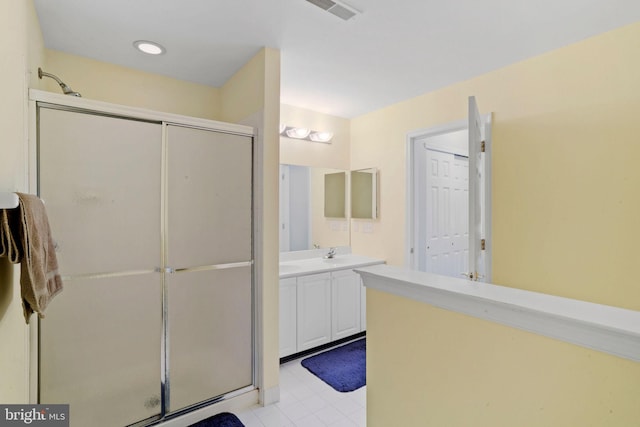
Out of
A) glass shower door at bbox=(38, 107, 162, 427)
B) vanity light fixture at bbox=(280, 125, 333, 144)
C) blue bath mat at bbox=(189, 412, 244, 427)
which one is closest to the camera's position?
glass shower door at bbox=(38, 107, 162, 427)

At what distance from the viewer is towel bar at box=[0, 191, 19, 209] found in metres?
0.73

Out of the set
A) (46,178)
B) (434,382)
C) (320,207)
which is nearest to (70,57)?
(46,178)

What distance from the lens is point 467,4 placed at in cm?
160

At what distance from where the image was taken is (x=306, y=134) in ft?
10.5

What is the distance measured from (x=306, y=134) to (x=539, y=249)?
2316 millimetres

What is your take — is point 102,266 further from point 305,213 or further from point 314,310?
point 305,213

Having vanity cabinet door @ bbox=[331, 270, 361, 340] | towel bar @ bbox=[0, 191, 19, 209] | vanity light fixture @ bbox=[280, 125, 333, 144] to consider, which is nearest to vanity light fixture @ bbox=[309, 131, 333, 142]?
vanity light fixture @ bbox=[280, 125, 333, 144]

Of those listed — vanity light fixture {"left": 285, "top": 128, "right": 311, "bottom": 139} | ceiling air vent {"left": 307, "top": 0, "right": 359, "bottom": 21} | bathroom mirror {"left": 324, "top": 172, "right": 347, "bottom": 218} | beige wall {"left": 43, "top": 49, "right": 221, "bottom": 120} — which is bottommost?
bathroom mirror {"left": 324, "top": 172, "right": 347, "bottom": 218}

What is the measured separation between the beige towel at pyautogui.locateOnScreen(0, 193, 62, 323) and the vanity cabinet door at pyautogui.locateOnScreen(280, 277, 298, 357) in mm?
1757

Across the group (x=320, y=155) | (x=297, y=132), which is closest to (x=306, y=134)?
(x=297, y=132)

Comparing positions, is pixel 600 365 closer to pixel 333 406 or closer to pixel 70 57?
pixel 333 406

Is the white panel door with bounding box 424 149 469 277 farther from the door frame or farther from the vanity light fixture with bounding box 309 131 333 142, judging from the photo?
the vanity light fixture with bounding box 309 131 333 142

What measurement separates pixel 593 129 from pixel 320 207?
235 centimetres

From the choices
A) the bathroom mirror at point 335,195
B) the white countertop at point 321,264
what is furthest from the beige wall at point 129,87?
the white countertop at point 321,264
